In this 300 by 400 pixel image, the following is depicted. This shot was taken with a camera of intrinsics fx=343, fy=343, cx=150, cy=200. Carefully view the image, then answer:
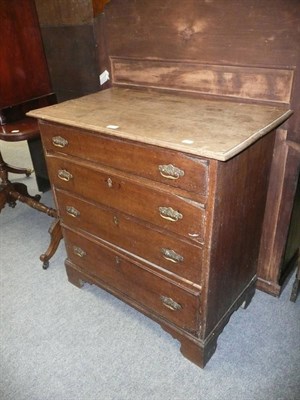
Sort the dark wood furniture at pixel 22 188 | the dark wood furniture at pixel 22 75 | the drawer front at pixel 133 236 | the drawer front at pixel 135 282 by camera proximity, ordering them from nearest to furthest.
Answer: the drawer front at pixel 133 236 < the drawer front at pixel 135 282 < the dark wood furniture at pixel 22 188 < the dark wood furniture at pixel 22 75

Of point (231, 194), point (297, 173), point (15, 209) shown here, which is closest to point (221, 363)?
point (231, 194)

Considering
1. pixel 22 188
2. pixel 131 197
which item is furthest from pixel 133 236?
pixel 22 188

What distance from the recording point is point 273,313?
199 cm

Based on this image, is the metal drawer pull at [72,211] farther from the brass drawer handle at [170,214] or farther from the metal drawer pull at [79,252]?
the brass drawer handle at [170,214]

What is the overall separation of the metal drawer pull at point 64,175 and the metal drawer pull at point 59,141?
146 mm

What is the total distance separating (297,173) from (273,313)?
828 mm

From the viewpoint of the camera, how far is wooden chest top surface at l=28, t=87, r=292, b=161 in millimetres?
1241

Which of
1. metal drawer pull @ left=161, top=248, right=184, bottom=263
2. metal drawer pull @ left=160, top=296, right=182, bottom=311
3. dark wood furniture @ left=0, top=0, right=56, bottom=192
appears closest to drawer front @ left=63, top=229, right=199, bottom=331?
metal drawer pull @ left=160, top=296, right=182, bottom=311

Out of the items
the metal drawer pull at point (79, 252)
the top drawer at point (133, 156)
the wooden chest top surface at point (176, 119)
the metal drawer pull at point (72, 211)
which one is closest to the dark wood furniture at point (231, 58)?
the wooden chest top surface at point (176, 119)

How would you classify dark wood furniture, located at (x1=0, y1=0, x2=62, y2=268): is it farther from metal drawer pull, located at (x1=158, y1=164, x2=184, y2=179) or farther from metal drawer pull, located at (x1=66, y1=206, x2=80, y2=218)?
metal drawer pull, located at (x1=158, y1=164, x2=184, y2=179)

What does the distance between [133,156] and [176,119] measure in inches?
10.1

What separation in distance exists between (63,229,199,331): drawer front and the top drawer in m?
0.53

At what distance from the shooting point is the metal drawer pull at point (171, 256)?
1522 millimetres

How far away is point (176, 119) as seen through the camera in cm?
150
